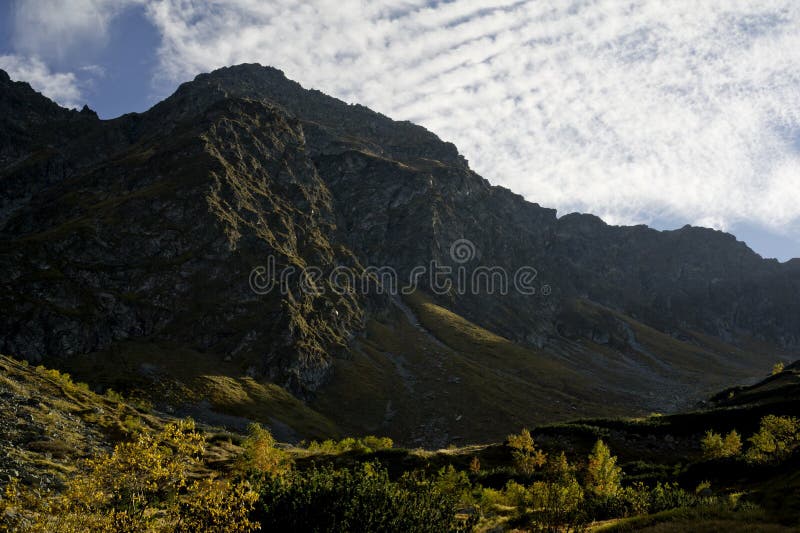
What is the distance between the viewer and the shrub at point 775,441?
57.2m

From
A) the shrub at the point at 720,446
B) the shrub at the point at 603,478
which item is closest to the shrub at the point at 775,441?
the shrub at the point at 720,446

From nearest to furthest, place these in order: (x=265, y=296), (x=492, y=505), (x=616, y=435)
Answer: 1. (x=492, y=505)
2. (x=616, y=435)
3. (x=265, y=296)

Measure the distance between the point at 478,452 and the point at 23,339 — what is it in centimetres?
13457

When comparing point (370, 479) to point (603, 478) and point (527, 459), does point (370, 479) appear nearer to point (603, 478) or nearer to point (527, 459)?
point (603, 478)

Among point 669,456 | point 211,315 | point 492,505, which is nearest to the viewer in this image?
point 492,505

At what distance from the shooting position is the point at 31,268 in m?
161

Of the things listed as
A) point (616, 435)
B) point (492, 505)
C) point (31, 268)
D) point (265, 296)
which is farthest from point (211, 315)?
point (492, 505)

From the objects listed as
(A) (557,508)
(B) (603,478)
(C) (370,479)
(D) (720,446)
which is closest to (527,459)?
(B) (603,478)

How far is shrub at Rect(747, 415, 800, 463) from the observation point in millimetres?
57219

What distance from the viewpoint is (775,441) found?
6000 centimetres

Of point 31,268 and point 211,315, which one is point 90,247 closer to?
point 31,268

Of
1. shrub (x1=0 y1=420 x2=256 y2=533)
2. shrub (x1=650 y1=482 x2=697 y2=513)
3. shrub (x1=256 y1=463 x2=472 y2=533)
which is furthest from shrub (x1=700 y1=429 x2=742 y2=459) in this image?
shrub (x1=0 y1=420 x2=256 y2=533)

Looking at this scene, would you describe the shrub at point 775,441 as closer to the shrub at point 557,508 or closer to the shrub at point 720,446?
the shrub at point 720,446

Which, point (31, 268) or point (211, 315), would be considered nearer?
point (31, 268)
